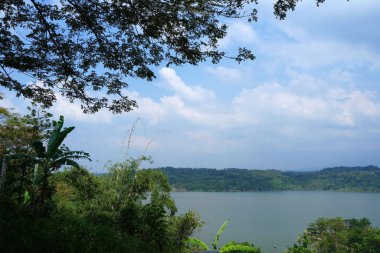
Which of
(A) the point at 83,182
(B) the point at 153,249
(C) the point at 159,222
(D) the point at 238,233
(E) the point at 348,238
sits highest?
(A) the point at 83,182

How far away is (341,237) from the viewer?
4728 centimetres

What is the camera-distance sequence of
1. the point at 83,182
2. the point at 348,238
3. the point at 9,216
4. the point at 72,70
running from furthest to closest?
the point at 348,238 < the point at 83,182 < the point at 9,216 < the point at 72,70

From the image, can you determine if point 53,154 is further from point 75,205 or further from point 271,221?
point 271,221

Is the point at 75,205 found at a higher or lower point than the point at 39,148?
lower

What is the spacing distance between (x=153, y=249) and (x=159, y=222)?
1.18 meters

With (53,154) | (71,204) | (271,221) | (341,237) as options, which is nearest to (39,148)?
(53,154)

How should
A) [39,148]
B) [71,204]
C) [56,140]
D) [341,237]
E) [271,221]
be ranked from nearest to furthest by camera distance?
[39,148] → [56,140] → [71,204] → [341,237] → [271,221]

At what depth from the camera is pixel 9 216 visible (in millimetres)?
9719

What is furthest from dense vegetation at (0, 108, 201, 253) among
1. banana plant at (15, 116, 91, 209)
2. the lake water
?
the lake water

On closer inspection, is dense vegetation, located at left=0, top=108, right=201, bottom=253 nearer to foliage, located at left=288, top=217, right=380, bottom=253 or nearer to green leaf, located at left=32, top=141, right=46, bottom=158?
green leaf, located at left=32, top=141, right=46, bottom=158

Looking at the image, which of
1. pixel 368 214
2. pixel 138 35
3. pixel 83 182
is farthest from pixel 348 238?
pixel 368 214

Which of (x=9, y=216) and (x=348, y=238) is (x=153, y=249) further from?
(x=348, y=238)

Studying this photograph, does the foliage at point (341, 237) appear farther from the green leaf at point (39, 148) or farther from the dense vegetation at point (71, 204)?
the green leaf at point (39, 148)

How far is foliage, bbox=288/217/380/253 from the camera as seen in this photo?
39.2 meters
